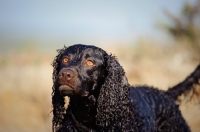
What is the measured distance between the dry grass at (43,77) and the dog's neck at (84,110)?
3.99m

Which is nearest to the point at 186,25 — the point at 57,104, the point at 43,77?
the point at 43,77

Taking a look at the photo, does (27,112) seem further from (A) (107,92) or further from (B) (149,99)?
(A) (107,92)

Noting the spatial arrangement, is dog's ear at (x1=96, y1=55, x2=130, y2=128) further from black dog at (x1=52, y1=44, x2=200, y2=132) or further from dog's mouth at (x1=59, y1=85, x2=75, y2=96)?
dog's mouth at (x1=59, y1=85, x2=75, y2=96)

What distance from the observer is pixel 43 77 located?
12.7 meters

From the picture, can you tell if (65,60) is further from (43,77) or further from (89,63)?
(43,77)

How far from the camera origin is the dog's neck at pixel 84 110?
6.41 metres

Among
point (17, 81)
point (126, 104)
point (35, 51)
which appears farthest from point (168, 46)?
point (126, 104)

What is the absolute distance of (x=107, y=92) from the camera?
21.0ft

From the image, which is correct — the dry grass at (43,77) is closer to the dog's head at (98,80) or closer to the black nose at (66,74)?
the dog's head at (98,80)

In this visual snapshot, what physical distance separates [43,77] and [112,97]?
252 inches

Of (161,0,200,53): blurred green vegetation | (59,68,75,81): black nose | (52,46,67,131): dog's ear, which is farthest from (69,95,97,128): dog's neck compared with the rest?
(161,0,200,53): blurred green vegetation

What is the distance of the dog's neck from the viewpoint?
21.0 ft

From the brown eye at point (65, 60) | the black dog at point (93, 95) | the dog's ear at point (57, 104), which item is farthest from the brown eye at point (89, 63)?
the dog's ear at point (57, 104)

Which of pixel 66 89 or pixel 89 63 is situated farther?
pixel 89 63
